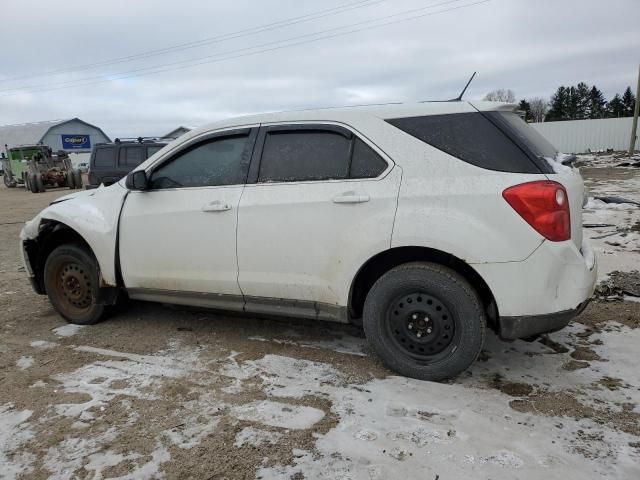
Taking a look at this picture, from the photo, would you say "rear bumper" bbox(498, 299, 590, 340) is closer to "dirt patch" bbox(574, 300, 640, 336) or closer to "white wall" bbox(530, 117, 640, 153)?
"dirt patch" bbox(574, 300, 640, 336)

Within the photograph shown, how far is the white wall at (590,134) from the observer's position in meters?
36.8

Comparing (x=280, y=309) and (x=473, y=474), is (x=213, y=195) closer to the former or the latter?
(x=280, y=309)

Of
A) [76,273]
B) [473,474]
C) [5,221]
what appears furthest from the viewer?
[5,221]

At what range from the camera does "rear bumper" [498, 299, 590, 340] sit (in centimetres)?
303

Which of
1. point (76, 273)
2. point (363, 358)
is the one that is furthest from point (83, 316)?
point (363, 358)

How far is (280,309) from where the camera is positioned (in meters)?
3.71

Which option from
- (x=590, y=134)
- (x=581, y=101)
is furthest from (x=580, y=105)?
(x=590, y=134)

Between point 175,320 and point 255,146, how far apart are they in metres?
1.92

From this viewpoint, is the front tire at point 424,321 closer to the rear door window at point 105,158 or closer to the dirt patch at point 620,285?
the dirt patch at point 620,285

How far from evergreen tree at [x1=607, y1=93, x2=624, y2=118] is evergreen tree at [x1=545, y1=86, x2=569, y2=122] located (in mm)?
6050

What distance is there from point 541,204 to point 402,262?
3.08 ft

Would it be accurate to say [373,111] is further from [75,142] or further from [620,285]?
[75,142]

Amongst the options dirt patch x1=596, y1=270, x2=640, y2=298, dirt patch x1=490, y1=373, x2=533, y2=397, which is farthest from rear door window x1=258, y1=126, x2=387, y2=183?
dirt patch x1=596, y1=270, x2=640, y2=298

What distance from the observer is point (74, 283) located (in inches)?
182
